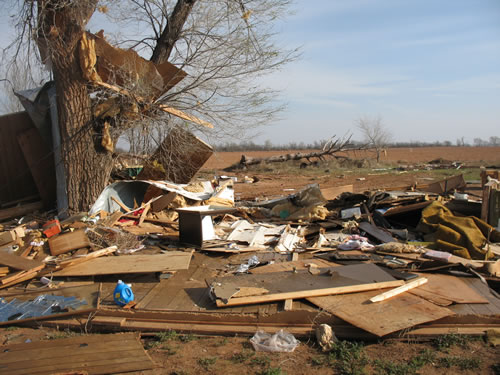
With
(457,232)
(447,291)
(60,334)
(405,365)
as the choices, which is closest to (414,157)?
(457,232)

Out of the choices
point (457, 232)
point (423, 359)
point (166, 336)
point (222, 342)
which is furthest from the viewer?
point (457, 232)

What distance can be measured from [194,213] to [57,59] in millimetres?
4350

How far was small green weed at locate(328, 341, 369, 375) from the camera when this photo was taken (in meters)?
3.39

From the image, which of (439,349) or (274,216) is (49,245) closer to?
(274,216)

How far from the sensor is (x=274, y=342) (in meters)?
3.81

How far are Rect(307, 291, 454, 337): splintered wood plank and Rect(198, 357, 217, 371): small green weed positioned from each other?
4.19 ft

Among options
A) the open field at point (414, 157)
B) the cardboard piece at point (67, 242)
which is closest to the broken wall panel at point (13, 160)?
the cardboard piece at point (67, 242)

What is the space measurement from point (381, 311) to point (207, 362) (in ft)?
6.02

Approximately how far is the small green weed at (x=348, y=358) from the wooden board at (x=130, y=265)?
243cm

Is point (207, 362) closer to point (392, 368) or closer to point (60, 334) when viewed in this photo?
point (392, 368)

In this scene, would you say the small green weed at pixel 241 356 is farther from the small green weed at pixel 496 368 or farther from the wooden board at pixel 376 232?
the wooden board at pixel 376 232

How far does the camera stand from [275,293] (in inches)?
179

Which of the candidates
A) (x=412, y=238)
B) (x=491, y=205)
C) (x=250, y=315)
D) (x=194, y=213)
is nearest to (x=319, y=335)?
(x=250, y=315)

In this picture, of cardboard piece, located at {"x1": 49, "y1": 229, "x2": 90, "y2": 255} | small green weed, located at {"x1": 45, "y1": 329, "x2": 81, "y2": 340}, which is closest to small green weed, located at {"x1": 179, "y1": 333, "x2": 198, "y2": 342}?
small green weed, located at {"x1": 45, "y1": 329, "x2": 81, "y2": 340}
